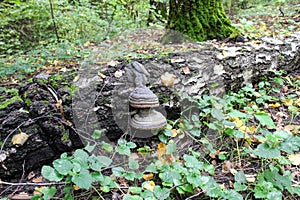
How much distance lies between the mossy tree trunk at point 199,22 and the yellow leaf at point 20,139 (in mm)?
3073

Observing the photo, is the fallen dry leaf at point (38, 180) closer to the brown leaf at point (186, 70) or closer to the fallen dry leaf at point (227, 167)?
the fallen dry leaf at point (227, 167)

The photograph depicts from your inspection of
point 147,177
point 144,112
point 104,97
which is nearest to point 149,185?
point 147,177

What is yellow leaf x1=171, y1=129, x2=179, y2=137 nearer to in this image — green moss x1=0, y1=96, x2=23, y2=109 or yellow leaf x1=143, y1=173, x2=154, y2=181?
yellow leaf x1=143, y1=173, x2=154, y2=181

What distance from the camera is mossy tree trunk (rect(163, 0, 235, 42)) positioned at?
4203mm

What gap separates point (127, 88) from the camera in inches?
95.2

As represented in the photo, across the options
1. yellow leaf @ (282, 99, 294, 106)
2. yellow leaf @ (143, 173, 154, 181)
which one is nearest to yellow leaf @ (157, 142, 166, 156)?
yellow leaf @ (143, 173, 154, 181)

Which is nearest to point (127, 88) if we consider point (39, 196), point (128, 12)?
point (39, 196)

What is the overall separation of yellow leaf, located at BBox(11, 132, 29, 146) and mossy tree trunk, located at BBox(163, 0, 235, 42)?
3073 millimetres

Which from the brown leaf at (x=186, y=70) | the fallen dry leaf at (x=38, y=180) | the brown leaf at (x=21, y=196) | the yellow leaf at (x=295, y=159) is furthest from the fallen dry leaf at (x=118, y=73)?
the yellow leaf at (x=295, y=159)

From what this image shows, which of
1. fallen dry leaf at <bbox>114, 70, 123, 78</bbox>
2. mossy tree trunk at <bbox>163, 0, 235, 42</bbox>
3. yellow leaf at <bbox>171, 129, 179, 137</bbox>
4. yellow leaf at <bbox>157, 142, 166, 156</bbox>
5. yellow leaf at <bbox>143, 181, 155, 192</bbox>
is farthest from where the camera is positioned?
mossy tree trunk at <bbox>163, 0, 235, 42</bbox>

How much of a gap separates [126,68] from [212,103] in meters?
1.05

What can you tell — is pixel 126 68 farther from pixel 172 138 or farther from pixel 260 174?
pixel 260 174

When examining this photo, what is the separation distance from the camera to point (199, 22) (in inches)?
165

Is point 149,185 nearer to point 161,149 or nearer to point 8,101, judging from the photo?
point 161,149
